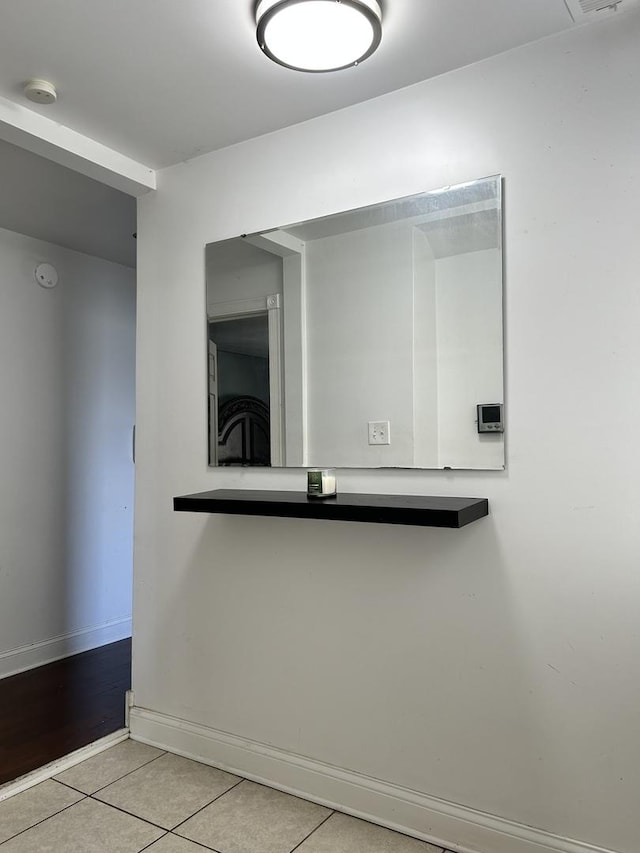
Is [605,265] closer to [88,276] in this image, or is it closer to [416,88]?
[416,88]

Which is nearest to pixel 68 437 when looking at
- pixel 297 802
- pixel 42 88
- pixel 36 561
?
pixel 36 561

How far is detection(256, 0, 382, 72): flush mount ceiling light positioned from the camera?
1633mm

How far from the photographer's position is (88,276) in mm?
4035

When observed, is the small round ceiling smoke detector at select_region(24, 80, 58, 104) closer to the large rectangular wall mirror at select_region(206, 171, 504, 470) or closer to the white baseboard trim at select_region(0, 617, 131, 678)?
the large rectangular wall mirror at select_region(206, 171, 504, 470)

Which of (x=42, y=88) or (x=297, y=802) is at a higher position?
(x=42, y=88)

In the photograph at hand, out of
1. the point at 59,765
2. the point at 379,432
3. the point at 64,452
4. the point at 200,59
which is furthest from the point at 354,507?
the point at 64,452

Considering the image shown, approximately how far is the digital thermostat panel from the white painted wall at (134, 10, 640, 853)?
3cm

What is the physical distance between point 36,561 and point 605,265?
326 cm

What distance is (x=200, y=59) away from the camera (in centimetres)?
192

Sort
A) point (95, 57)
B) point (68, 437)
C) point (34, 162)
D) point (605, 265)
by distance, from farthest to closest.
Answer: point (68, 437) → point (34, 162) → point (95, 57) → point (605, 265)

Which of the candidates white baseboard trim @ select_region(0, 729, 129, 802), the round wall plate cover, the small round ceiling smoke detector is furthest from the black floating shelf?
the round wall plate cover

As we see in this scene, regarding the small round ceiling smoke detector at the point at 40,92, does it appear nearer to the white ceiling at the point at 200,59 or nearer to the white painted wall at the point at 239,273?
the white ceiling at the point at 200,59

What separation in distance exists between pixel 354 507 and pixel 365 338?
0.60 meters

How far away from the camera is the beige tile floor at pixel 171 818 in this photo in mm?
1948
